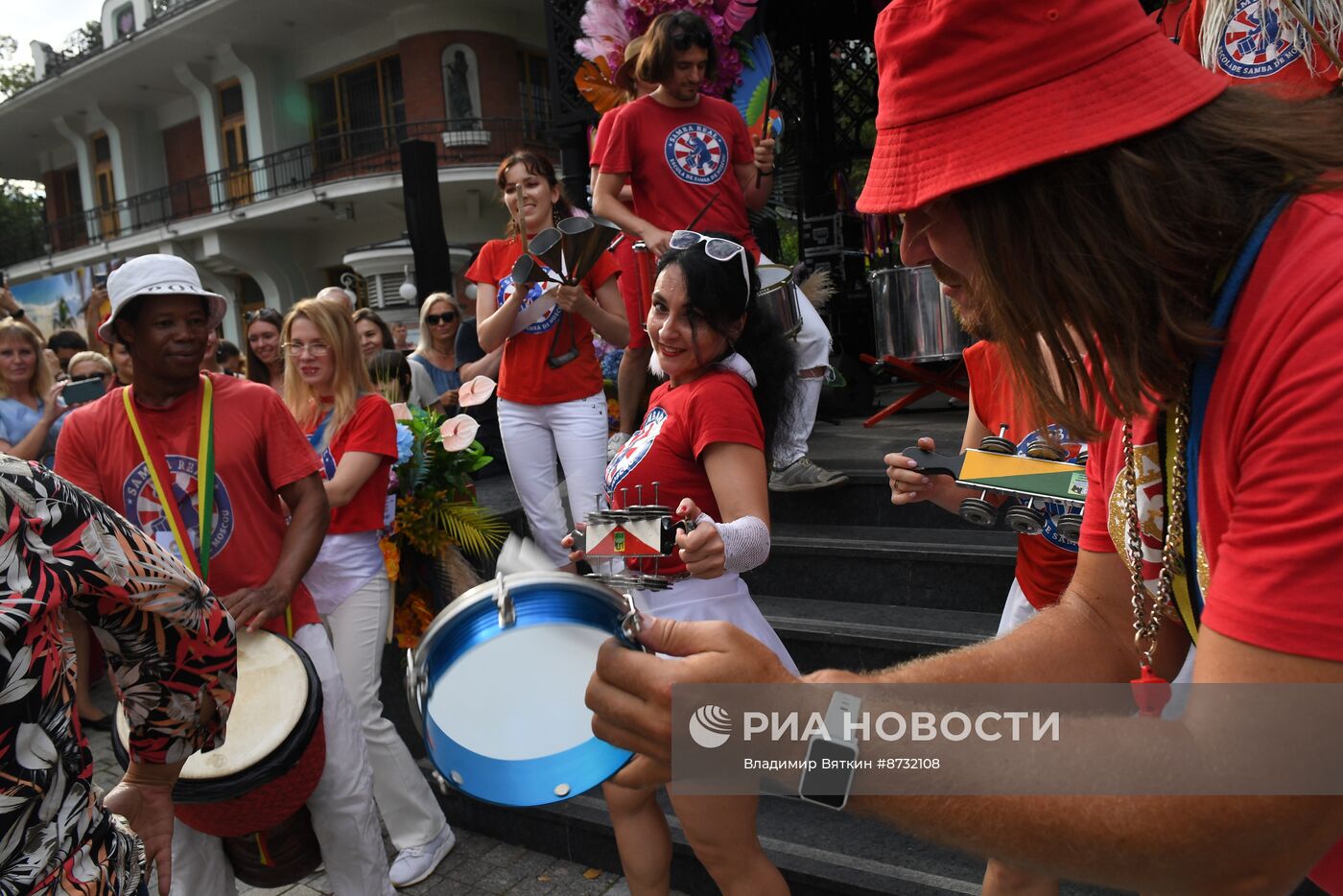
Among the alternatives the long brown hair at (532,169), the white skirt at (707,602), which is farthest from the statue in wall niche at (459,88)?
the white skirt at (707,602)

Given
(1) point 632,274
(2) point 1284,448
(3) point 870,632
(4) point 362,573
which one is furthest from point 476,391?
(2) point 1284,448

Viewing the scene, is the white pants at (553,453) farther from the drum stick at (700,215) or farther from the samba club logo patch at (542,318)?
the drum stick at (700,215)

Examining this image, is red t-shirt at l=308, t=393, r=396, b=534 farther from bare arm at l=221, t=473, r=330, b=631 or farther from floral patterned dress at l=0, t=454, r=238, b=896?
floral patterned dress at l=0, t=454, r=238, b=896

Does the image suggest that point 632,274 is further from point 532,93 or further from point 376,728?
point 532,93

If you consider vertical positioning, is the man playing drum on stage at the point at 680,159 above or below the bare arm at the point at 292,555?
above

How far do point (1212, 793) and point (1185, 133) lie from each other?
0.69 meters

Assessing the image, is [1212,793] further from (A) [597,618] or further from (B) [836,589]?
(B) [836,589]

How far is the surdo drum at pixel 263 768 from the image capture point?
2.41 metres

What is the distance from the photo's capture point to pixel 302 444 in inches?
125

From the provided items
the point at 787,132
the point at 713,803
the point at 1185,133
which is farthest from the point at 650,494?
the point at 787,132

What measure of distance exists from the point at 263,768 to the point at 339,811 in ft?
2.55

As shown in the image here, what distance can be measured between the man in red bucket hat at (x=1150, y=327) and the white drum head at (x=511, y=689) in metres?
0.15

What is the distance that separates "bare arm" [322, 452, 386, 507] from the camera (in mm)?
3695

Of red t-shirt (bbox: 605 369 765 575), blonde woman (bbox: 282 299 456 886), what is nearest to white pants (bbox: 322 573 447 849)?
blonde woman (bbox: 282 299 456 886)
